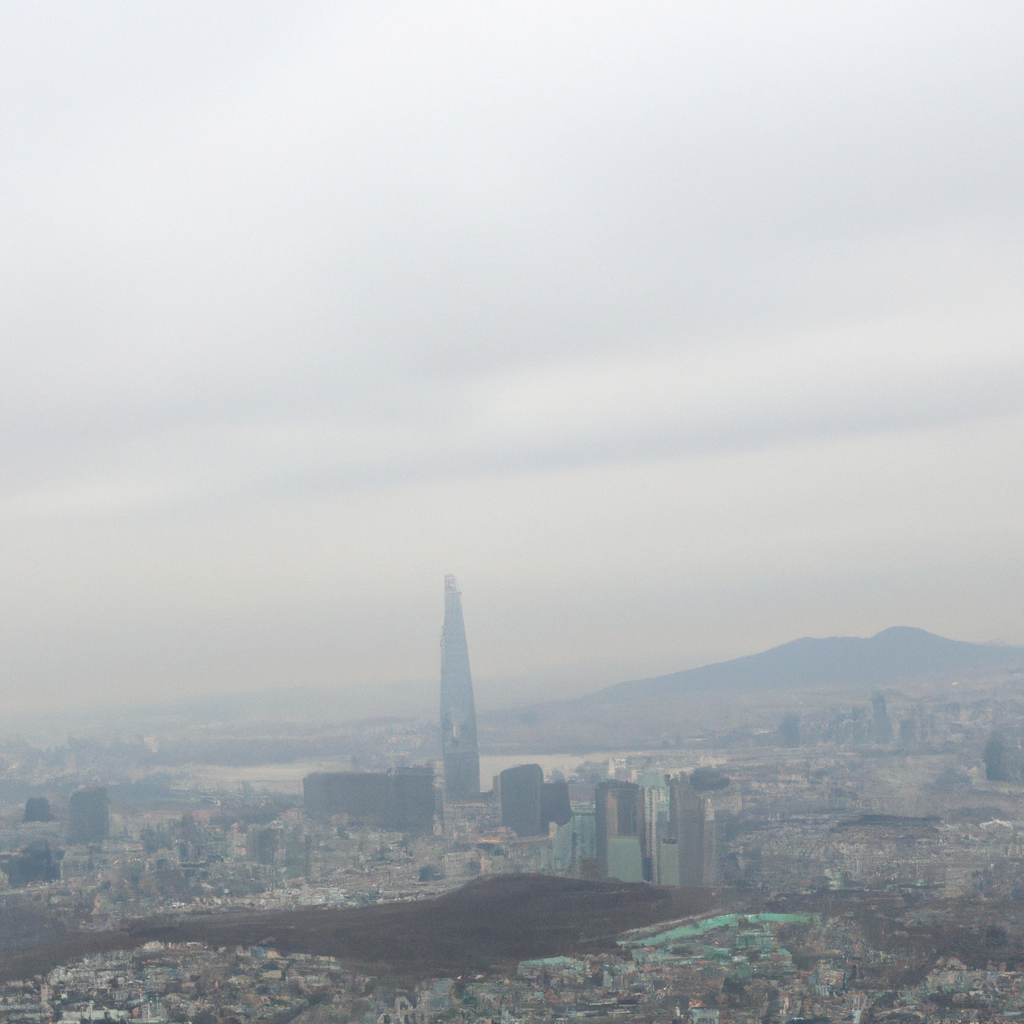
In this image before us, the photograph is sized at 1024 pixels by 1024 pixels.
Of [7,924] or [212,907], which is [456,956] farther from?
[7,924]

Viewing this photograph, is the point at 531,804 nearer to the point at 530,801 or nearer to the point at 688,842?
the point at 530,801

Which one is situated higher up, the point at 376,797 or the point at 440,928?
the point at 376,797

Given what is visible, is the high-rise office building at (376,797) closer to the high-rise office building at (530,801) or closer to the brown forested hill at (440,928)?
the high-rise office building at (530,801)

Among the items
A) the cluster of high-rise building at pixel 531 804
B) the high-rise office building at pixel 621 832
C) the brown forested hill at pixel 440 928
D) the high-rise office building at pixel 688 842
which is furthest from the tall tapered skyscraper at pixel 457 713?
the brown forested hill at pixel 440 928

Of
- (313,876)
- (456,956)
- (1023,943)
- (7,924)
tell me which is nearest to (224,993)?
(456,956)

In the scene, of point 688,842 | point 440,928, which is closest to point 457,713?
point 688,842

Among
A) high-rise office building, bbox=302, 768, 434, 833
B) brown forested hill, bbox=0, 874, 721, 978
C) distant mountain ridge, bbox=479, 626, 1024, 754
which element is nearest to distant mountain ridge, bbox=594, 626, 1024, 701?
distant mountain ridge, bbox=479, 626, 1024, 754
